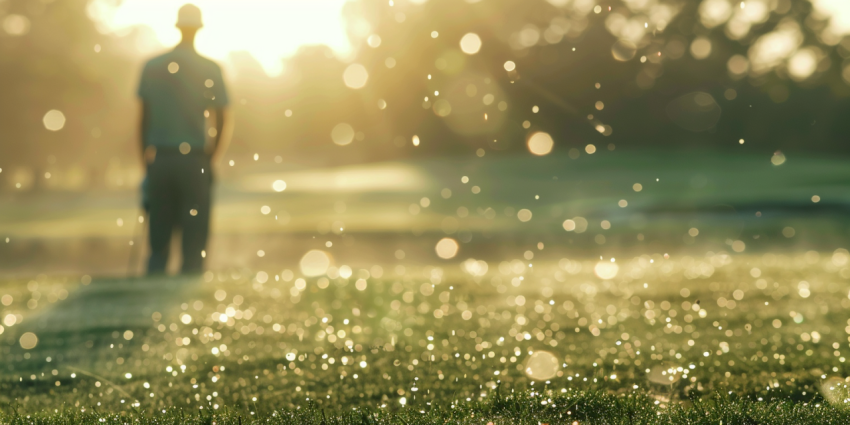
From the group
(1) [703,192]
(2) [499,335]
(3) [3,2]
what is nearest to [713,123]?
(1) [703,192]

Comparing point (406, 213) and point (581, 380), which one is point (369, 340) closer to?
point (581, 380)

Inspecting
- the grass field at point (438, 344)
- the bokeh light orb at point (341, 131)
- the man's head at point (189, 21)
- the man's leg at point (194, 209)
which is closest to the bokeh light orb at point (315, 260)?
the grass field at point (438, 344)

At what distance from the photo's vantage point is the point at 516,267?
6.87 meters

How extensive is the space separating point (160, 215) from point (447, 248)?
5.16m

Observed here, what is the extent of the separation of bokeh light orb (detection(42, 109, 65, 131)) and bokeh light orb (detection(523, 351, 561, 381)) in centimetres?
3170

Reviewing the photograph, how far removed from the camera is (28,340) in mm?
3965

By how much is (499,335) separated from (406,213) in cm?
1430

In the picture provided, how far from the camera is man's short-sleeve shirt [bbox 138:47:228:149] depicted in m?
5.95

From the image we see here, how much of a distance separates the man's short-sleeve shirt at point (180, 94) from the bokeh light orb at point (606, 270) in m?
3.01

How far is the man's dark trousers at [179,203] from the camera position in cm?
605

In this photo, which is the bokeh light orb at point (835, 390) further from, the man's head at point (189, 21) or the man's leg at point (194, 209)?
the man's head at point (189, 21)

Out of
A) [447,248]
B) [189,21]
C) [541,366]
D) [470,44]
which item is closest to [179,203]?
[189,21]

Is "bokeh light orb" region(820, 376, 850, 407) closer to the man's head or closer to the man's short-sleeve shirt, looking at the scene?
the man's short-sleeve shirt

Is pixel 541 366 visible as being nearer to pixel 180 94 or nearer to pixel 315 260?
pixel 180 94
